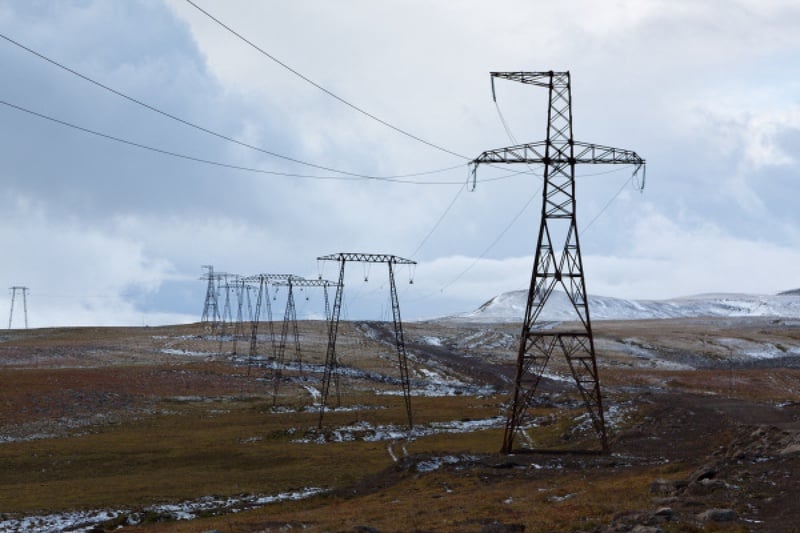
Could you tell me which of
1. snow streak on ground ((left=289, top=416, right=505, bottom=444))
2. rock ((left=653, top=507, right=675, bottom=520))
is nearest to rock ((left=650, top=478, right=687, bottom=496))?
rock ((left=653, top=507, right=675, bottom=520))

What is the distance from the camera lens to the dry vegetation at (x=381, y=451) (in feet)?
96.2

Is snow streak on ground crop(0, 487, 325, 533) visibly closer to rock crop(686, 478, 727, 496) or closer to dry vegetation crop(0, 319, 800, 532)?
dry vegetation crop(0, 319, 800, 532)

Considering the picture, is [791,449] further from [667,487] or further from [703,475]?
[667,487]

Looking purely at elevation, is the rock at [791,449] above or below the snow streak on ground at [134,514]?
above

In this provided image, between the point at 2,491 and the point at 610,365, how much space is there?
346ft

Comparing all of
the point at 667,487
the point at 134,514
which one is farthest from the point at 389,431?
the point at 667,487

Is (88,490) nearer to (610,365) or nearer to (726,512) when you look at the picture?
(726,512)

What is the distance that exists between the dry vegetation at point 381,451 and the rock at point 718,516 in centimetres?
10

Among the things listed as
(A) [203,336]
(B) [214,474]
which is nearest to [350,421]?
(B) [214,474]

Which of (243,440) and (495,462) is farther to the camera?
(243,440)

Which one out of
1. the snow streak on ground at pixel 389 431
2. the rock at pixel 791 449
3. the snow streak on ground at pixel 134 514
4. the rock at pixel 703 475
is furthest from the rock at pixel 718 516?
→ the snow streak on ground at pixel 389 431

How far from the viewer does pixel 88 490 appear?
4509 centimetres

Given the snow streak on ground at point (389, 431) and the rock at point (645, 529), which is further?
the snow streak on ground at point (389, 431)

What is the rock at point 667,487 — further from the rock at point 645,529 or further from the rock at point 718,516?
the rock at point 645,529
